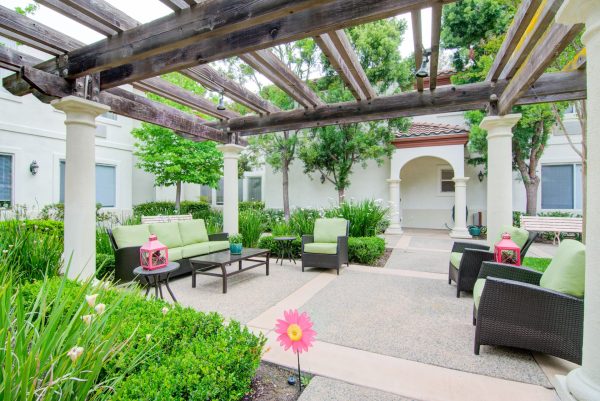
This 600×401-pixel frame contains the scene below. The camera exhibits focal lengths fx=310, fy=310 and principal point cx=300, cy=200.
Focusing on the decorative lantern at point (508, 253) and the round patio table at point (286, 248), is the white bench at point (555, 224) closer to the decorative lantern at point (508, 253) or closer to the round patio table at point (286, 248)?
the decorative lantern at point (508, 253)

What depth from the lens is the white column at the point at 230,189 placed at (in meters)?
7.91

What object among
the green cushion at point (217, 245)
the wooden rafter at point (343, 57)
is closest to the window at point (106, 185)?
the green cushion at point (217, 245)

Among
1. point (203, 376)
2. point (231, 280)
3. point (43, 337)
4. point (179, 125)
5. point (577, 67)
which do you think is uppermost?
point (577, 67)

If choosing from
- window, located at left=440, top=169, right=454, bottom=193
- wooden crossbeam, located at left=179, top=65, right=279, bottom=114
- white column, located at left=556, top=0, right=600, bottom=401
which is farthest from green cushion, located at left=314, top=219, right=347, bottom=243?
window, located at left=440, top=169, right=454, bottom=193

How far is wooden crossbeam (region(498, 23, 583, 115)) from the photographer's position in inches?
124

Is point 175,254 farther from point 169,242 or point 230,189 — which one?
point 230,189

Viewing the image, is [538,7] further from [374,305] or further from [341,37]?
[374,305]

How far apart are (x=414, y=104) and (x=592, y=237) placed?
14.3 ft

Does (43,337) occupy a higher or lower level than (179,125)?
lower

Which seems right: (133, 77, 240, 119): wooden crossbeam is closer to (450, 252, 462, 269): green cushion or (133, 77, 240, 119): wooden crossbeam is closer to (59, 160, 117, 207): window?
(450, 252, 462, 269): green cushion

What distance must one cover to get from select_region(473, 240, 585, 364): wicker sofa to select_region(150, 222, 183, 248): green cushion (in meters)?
5.21

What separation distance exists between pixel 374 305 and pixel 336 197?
31.6 feet

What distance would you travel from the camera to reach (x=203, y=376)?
1.84 metres

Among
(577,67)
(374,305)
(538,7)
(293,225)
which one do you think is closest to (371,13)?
(538,7)
